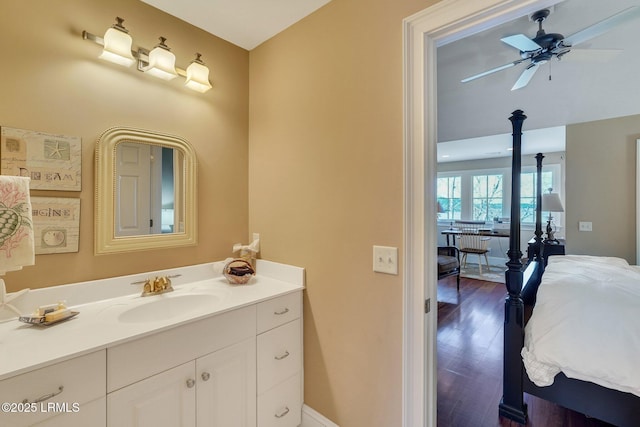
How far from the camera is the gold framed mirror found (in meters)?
1.39

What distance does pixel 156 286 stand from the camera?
1.50m

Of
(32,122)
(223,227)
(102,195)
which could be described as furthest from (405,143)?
(32,122)

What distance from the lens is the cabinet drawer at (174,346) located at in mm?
980

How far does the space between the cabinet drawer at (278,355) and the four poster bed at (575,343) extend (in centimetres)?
132

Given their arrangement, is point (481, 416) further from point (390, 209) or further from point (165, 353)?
point (165, 353)

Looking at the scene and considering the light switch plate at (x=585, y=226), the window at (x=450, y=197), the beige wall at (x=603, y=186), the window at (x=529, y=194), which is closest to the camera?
the beige wall at (x=603, y=186)

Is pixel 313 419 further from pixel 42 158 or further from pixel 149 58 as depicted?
pixel 149 58

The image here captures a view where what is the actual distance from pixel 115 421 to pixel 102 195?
3.19ft

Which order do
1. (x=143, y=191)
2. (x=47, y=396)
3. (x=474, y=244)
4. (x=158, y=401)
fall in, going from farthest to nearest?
(x=474, y=244)
(x=143, y=191)
(x=158, y=401)
(x=47, y=396)

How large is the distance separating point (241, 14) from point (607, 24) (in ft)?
6.70

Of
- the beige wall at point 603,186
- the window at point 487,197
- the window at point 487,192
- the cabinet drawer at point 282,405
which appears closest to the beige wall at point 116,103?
the cabinet drawer at point 282,405

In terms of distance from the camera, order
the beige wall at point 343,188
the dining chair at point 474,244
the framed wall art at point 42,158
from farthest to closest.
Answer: the dining chair at point 474,244, the beige wall at point 343,188, the framed wall art at point 42,158

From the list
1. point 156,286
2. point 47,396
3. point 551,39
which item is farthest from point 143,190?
point 551,39

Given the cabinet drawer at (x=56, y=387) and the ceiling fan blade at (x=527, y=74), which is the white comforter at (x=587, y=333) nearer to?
the ceiling fan blade at (x=527, y=74)
